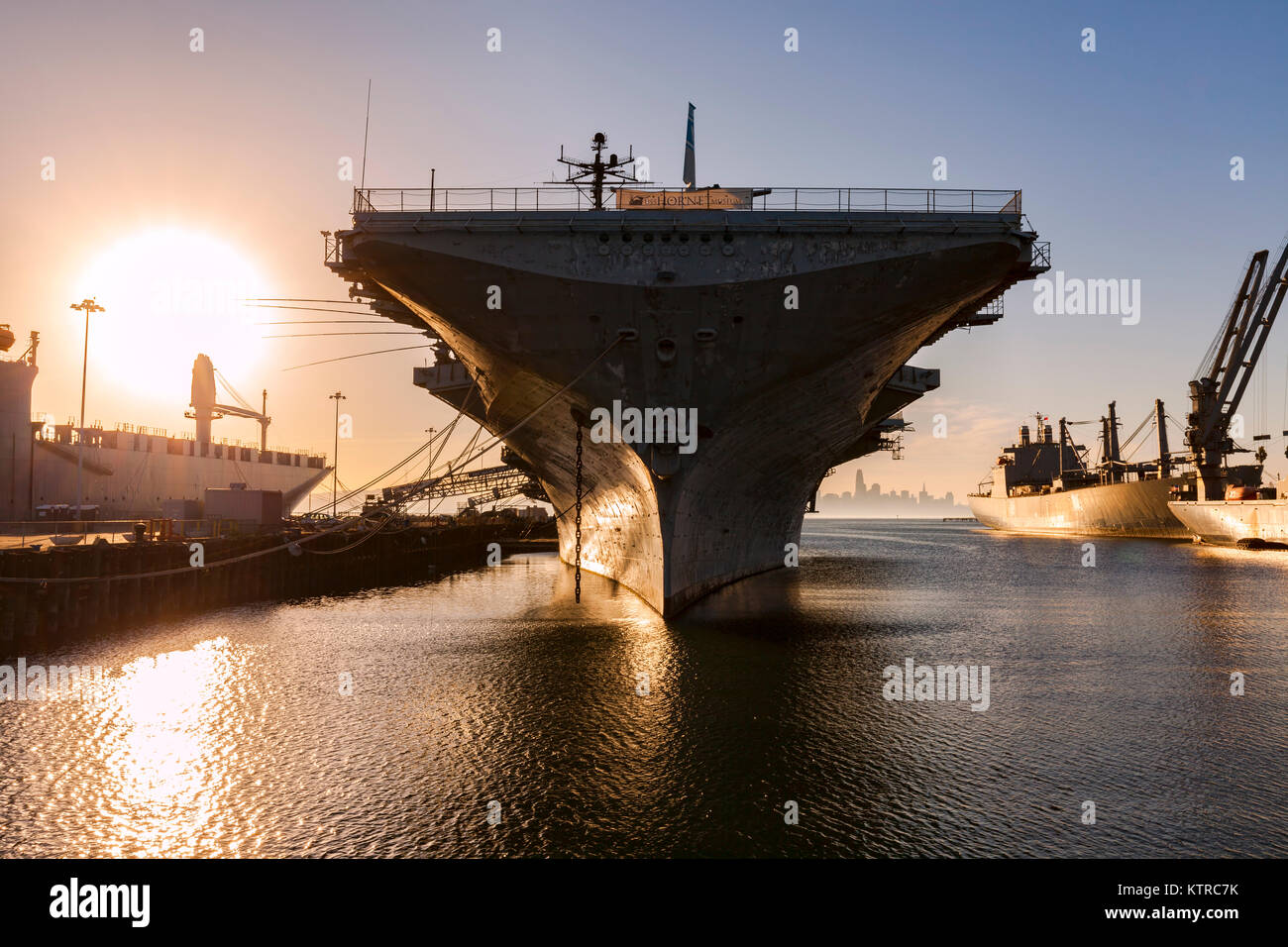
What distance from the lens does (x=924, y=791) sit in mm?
8977

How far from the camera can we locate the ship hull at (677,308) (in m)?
17.2

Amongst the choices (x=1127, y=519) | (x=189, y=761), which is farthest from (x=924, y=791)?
(x=1127, y=519)

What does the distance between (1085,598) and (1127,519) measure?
5484cm

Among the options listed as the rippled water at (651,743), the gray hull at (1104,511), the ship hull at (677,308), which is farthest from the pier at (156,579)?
the gray hull at (1104,511)

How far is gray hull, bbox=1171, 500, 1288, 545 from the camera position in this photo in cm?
4938

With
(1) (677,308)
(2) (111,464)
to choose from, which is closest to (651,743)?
(1) (677,308)

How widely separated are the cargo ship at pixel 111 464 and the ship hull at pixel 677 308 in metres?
23.2

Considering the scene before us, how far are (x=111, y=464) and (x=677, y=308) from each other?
55899mm

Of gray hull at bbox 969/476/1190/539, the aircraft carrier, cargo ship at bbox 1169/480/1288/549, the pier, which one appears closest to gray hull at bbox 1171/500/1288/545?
cargo ship at bbox 1169/480/1288/549

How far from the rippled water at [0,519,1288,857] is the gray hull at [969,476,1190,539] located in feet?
179

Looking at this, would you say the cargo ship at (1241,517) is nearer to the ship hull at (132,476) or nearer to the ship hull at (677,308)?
the ship hull at (677,308)

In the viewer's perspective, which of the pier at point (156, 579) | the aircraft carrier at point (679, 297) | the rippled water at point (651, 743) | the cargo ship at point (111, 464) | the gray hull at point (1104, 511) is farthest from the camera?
the gray hull at point (1104, 511)

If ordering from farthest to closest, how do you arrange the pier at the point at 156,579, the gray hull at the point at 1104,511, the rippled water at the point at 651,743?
the gray hull at the point at 1104,511, the pier at the point at 156,579, the rippled water at the point at 651,743
